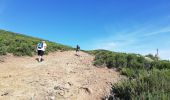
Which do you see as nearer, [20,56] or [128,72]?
[128,72]

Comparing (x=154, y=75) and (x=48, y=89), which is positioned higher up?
(x=154, y=75)

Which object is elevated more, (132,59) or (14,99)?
(132,59)

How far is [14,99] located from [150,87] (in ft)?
16.2

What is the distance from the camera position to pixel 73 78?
15.3 m

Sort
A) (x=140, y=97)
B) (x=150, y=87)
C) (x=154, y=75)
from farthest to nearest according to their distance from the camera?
(x=154, y=75)
(x=150, y=87)
(x=140, y=97)

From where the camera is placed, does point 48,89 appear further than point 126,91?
Yes

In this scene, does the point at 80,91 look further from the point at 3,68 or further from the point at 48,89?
the point at 3,68

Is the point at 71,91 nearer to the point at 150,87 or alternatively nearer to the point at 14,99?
the point at 14,99

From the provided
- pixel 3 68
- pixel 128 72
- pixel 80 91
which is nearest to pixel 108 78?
pixel 128 72

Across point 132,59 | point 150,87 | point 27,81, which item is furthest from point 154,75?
point 132,59

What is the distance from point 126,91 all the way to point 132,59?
9.69m

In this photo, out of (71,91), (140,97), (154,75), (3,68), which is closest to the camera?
(140,97)

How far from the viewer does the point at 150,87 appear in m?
10.4

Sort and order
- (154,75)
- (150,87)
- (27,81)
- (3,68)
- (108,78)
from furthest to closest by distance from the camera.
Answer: (3,68) → (108,78) → (27,81) → (154,75) → (150,87)
